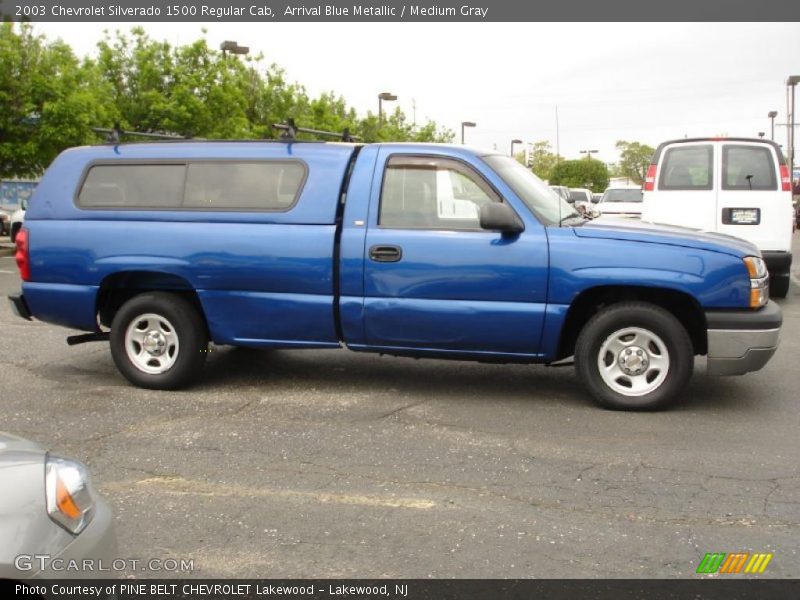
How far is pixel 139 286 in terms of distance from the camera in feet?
22.3

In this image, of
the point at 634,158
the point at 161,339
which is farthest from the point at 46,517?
the point at 634,158

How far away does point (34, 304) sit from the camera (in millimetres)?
6891

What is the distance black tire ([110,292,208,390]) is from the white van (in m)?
7.36

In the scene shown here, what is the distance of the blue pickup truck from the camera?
235 inches

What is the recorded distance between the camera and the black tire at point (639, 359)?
5.95m

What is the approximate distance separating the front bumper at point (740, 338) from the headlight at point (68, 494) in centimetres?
442

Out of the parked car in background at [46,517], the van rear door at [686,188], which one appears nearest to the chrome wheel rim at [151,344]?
the parked car in background at [46,517]

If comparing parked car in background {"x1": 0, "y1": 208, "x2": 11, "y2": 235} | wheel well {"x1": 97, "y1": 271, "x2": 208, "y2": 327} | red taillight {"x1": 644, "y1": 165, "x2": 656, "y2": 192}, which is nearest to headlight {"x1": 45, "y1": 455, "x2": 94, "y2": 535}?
wheel well {"x1": 97, "y1": 271, "x2": 208, "y2": 327}

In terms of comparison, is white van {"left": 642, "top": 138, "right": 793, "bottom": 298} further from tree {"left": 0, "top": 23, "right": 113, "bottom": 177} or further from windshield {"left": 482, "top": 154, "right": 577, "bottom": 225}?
tree {"left": 0, "top": 23, "right": 113, "bottom": 177}

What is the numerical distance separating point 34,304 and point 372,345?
2746mm

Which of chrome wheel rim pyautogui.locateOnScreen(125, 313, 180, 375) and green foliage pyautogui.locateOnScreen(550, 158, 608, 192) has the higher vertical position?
green foliage pyautogui.locateOnScreen(550, 158, 608, 192)

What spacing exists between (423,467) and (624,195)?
2061 centimetres

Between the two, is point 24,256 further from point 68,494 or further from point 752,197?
point 752,197

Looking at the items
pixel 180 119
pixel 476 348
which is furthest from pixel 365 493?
pixel 180 119
